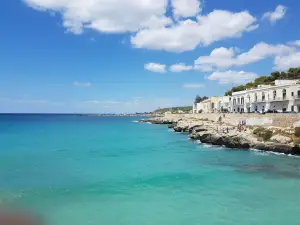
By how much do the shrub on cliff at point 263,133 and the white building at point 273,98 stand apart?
2121 centimetres

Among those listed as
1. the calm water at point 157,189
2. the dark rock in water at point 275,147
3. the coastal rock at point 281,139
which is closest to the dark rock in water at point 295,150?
the dark rock in water at point 275,147

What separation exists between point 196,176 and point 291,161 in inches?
412

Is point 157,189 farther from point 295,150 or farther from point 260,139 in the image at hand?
point 260,139

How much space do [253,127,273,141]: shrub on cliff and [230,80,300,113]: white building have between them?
21210mm

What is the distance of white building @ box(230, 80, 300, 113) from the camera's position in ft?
172

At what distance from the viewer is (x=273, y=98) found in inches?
2245

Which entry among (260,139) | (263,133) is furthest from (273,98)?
(260,139)

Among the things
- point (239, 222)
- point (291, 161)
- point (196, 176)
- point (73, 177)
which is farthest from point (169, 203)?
point (291, 161)

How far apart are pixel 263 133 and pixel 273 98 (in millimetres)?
26001

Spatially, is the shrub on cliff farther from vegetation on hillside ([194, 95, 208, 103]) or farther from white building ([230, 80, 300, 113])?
vegetation on hillside ([194, 95, 208, 103])

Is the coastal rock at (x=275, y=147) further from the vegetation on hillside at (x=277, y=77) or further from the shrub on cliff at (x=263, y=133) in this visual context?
the vegetation on hillside at (x=277, y=77)

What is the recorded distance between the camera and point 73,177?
20.8 meters

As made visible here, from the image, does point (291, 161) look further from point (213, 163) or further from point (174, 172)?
point (174, 172)

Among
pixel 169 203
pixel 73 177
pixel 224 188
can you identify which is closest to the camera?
pixel 169 203
